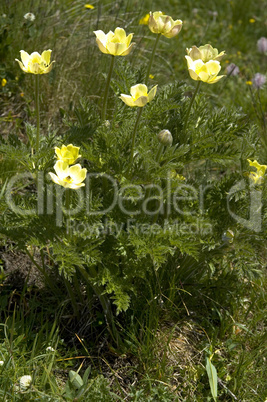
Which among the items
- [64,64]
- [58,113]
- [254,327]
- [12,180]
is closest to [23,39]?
[64,64]

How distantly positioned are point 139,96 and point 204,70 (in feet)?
0.98

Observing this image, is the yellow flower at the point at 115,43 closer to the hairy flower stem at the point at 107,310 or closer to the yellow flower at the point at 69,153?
the yellow flower at the point at 69,153

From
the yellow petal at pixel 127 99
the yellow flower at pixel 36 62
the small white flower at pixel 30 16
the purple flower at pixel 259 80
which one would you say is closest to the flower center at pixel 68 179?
the yellow petal at pixel 127 99

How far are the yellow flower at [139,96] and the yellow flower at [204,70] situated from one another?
20cm

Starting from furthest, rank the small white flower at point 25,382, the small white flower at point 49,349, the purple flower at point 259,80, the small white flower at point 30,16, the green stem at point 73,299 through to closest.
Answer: the purple flower at point 259,80
the small white flower at point 30,16
the green stem at point 73,299
the small white flower at point 49,349
the small white flower at point 25,382

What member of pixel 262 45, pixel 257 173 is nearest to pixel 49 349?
pixel 257 173

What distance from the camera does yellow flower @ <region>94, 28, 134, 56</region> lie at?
161cm

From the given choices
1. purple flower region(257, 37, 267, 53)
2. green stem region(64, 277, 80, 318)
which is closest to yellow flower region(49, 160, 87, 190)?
green stem region(64, 277, 80, 318)

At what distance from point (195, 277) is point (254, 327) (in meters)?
0.32

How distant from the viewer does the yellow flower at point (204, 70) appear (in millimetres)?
1690

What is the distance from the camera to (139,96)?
159 centimetres

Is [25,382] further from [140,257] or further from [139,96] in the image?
[139,96]

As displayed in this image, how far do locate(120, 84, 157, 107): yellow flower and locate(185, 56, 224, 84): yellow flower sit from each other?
20 centimetres

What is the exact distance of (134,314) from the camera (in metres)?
1.91
